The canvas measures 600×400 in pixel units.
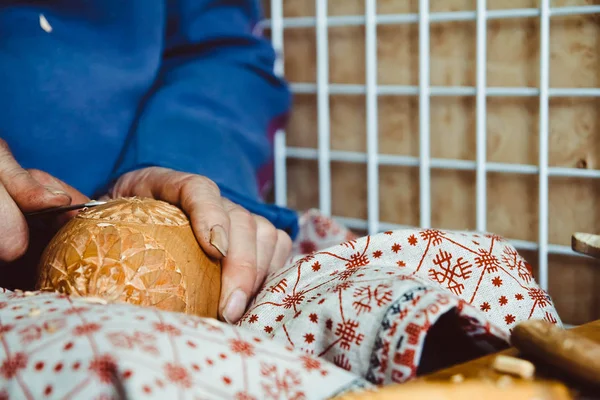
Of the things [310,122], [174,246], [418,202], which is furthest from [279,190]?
[174,246]

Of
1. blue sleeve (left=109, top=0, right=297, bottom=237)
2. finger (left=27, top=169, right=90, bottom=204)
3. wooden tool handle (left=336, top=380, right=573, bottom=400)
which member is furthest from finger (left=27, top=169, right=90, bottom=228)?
wooden tool handle (left=336, top=380, right=573, bottom=400)

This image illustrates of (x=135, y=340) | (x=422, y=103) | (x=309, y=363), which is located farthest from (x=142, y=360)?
(x=422, y=103)

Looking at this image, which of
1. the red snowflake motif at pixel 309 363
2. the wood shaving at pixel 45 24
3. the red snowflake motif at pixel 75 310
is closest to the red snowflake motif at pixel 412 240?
the red snowflake motif at pixel 309 363

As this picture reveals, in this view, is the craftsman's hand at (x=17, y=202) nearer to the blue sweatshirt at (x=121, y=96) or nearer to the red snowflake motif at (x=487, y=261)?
the blue sweatshirt at (x=121, y=96)

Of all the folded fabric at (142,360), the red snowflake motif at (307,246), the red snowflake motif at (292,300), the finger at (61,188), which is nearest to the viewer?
the folded fabric at (142,360)

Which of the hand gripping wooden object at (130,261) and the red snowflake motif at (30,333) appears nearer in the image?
the red snowflake motif at (30,333)

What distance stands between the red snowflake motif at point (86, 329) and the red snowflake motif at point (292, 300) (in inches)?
8.6

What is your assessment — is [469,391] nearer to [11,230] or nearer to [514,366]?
[514,366]

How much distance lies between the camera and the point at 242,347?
20.8 inches

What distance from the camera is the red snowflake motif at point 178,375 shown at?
18.7 inches

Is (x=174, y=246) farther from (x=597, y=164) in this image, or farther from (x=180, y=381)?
(x=597, y=164)

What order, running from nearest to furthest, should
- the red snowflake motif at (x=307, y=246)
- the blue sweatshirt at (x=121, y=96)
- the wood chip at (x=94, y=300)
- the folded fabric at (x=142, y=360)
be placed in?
1. the folded fabric at (x=142, y=360)
2. the wood chip at (x=94, y=300)
3. the blue sweatshirt at (x=121, y=96)
4. the red snowflake motif at (x=307, y=246)

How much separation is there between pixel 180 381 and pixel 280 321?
21 cm

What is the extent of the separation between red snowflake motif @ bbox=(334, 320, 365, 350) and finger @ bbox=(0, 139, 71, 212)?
314 millimetres
